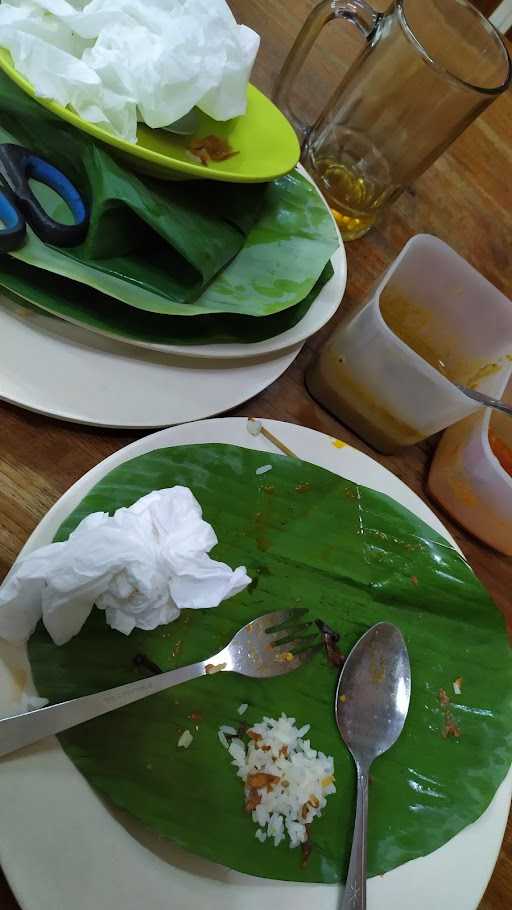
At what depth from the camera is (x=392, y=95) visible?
0.74 meters

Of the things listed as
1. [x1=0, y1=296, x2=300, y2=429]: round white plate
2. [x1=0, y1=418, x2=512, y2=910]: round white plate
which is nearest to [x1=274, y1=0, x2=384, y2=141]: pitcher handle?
[x1=0, y1=296, x2=300, y2=429]: round white plate

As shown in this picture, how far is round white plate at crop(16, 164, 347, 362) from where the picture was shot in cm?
55

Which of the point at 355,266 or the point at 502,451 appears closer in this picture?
the point at 502,451

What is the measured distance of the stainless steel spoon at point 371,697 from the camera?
50cm

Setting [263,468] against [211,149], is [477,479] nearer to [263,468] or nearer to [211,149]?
[263,468]

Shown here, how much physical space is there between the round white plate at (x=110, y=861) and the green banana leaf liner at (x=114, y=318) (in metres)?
0.11

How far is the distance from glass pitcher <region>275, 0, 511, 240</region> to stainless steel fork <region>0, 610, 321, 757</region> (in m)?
0.51

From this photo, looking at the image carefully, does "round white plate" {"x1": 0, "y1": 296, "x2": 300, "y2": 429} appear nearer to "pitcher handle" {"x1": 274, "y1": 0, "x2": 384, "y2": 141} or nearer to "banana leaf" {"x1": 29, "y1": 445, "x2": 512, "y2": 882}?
"banana leaf" {"x1": 29, "y1": 445, "x2": 512, "y2": 882}

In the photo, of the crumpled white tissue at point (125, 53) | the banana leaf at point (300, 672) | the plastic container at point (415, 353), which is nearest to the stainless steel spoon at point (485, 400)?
the plastic container at point (415, 353)

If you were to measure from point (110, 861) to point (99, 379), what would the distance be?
0.36 meters

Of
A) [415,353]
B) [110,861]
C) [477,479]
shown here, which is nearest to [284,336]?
[415,353]

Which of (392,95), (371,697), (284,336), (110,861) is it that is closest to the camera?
(110,861)

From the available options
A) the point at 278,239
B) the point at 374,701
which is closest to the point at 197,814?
the point at 374,701

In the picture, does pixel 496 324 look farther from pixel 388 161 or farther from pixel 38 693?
pixel 38 693
